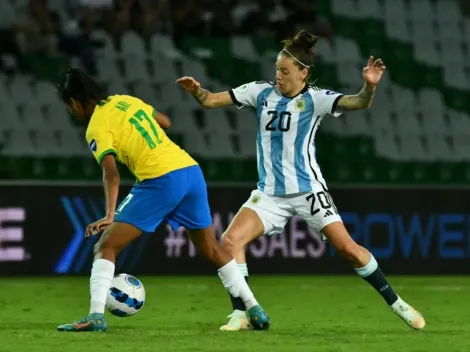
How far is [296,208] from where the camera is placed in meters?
7.53

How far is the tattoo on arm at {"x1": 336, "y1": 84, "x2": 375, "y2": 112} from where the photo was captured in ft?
22.8

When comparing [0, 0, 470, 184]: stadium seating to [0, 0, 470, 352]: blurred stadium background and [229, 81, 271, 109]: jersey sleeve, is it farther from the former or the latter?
[229, 81, 271, 109]: jersey sleeve

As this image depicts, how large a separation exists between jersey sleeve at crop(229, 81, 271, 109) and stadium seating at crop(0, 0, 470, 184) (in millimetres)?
6352

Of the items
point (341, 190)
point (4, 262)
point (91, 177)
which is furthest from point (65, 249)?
point (341, 190)

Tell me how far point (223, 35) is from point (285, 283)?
5.16 metres

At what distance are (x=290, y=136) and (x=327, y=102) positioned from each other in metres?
0.32

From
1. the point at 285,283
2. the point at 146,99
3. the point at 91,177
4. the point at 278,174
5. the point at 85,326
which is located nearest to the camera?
A: the point at 85,326

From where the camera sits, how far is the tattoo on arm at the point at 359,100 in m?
6.94

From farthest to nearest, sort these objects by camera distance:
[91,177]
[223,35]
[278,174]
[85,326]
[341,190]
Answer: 1. [223,35]
2. [91,177]
3. [341,190]
4. [278,174]
5. [85,326]

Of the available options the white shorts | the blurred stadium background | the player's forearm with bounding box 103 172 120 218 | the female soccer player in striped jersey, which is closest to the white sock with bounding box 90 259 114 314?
the player's forearm with bounding box 103 172 120 218

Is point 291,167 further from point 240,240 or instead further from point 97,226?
point 97,226

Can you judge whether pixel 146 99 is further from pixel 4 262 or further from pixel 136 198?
pixel 136 198

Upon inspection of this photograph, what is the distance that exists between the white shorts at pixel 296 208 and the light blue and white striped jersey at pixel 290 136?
59mm

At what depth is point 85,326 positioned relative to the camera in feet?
22.4
